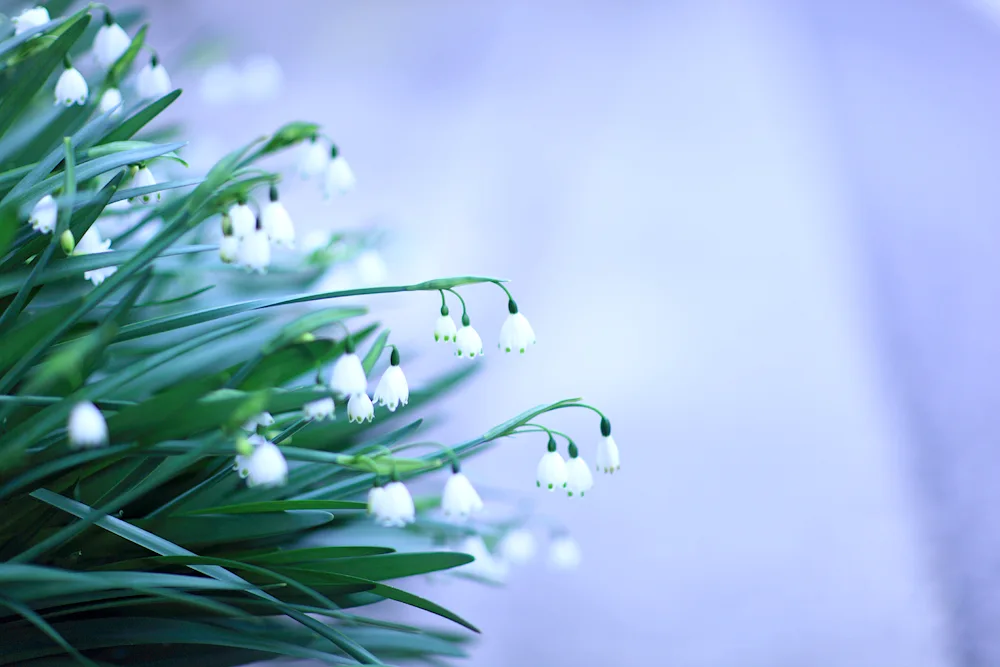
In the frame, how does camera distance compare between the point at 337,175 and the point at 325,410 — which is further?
the point at 337,175

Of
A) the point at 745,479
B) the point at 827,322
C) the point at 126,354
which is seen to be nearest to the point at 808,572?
the point at 745,479

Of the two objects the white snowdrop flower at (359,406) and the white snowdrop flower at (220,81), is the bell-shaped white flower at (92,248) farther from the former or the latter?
the white snowdrop flower at (220,81)

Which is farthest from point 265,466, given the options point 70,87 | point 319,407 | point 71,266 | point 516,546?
point 516,546

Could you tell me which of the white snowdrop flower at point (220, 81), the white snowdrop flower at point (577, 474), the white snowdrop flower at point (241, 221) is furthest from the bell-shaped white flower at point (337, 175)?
the white snowdrop flower at point (220, 81)

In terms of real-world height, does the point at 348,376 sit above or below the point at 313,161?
below

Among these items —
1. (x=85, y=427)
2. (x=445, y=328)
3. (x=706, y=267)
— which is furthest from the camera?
(x=706, y=267)

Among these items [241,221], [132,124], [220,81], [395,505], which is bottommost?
[395,505]

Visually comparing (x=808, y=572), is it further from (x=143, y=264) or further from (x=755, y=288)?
(x=143, y=264)

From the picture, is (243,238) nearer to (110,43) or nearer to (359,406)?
(359,406)
